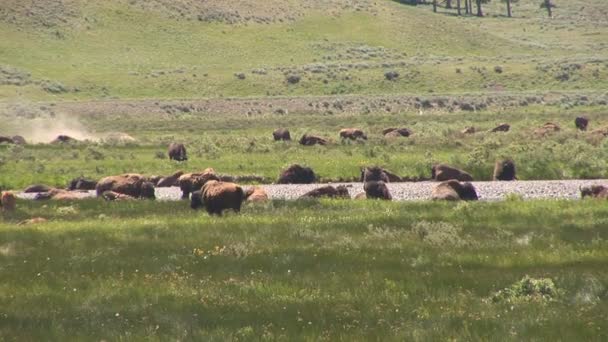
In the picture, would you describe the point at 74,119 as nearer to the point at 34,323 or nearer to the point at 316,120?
the point at 316,120

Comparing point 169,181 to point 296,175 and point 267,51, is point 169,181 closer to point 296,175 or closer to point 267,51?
point 296,175

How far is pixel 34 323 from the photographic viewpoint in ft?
49.1

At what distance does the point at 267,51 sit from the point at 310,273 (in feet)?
383

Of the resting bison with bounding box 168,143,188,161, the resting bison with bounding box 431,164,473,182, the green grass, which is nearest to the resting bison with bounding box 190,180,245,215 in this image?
the green grass

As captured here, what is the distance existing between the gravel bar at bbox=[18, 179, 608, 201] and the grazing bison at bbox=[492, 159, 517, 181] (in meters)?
1.31

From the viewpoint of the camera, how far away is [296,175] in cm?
4375

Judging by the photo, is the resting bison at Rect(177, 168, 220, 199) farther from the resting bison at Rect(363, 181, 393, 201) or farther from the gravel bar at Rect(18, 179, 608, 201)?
the resting bison at Rect(363, 181, 393, 201)

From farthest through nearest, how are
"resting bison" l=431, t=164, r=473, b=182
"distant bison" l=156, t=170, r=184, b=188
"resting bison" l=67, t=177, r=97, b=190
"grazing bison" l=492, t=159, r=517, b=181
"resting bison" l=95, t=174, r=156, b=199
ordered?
"grazing bison" l=492, t=159, r=517, b=181 < "distant bison" l=156, t=170, r=184, b=188 < "resting bison" l=431, t=164, r=473, b=182 < "resting bison" l=67, t=177, r=97, b=190 < "resting bison" l=95, t=174, r=156, b=199

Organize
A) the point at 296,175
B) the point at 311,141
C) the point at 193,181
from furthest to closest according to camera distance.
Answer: the point at 311,141, the point at 296,175, the point at 193,181

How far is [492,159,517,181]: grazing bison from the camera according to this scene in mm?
43938

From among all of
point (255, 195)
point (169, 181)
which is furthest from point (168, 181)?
point (255, 195)

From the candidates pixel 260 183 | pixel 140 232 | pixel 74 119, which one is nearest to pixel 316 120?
pixel 74 119

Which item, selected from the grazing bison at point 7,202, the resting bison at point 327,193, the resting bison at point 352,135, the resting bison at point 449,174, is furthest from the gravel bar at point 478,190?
the resting bison at point 352,135

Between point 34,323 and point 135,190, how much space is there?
76.8 ft
